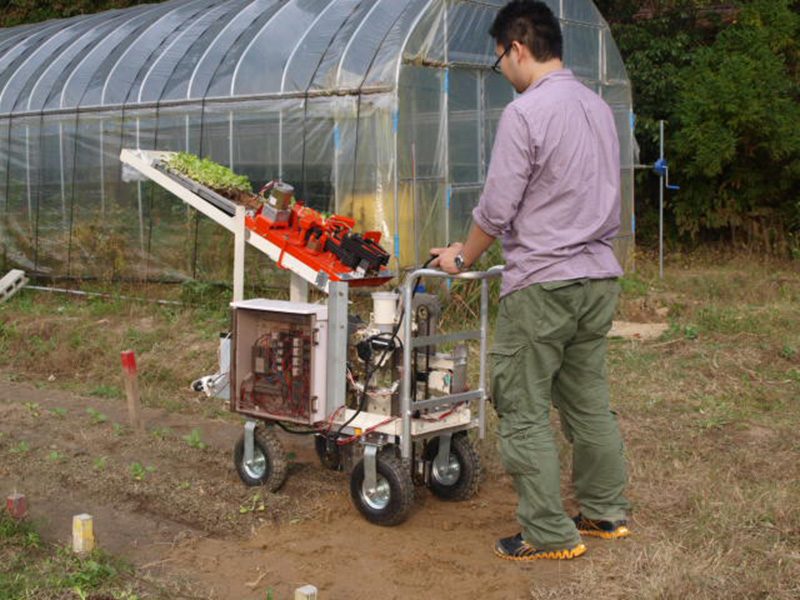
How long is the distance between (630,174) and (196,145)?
19.6 ft

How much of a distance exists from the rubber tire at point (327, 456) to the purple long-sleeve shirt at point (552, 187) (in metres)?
1.74

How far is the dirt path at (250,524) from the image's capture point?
4207 millimetres

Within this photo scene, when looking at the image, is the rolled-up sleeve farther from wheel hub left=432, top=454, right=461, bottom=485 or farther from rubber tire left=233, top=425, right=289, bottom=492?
rubber tire left=233, top=425, right=289, bottom=492

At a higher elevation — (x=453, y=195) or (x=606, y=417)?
(x=453, y=195)

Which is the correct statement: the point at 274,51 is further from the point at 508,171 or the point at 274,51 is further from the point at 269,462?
the point at 508,171

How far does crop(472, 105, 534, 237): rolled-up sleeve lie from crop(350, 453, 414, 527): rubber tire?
129 cm

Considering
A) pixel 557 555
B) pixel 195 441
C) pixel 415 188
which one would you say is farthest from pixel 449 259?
pixel 415 188

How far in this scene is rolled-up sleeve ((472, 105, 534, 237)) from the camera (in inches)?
163

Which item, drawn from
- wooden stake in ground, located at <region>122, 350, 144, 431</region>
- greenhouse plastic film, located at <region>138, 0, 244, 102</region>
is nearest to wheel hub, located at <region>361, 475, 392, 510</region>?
wooden stake in ground, located at <region>122, 350, 144, 431</region>

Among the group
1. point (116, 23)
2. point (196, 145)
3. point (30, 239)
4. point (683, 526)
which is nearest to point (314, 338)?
point (683, 526)

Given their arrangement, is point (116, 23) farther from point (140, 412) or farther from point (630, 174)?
point (140, 412)

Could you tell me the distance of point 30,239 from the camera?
1373 cm

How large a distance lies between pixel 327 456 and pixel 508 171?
2.21 metres

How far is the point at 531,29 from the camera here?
4.29 metres
